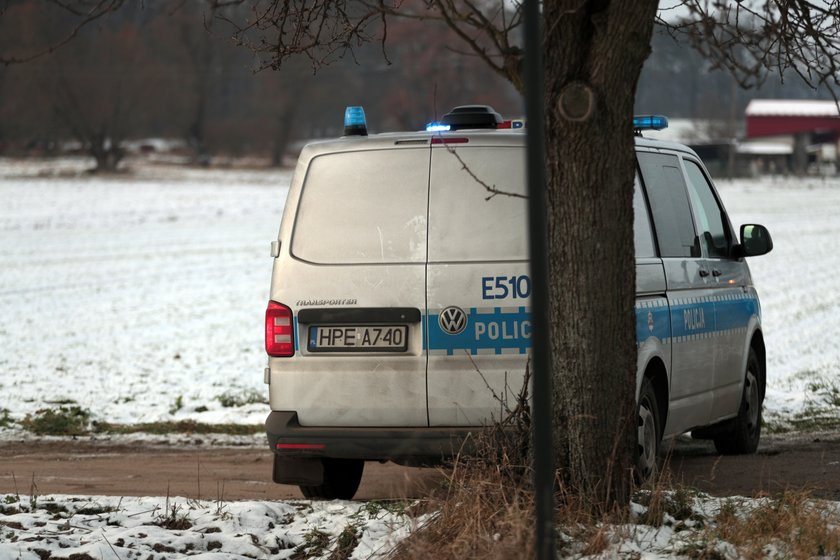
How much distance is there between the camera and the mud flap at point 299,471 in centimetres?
655

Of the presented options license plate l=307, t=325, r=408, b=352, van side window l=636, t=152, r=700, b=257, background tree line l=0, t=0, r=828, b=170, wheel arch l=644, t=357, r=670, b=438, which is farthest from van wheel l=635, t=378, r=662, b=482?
background tree line l=0, t=0, r=828, b=170

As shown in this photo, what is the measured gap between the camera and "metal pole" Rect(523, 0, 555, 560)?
343 centimetres

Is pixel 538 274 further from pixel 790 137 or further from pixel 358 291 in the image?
pixel 790 137

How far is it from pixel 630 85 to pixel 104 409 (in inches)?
271

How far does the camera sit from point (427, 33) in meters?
83.4

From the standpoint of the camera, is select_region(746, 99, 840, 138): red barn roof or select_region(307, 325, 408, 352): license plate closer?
select_region(307, 325, 408, 352): license plate

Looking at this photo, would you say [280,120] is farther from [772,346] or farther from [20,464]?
[20,464]

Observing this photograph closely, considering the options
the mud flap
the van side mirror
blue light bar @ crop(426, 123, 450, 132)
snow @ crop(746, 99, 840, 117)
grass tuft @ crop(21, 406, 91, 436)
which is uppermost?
snow @ crop(746, 99, 840, 117)

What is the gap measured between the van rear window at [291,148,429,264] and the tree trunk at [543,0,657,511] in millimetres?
1132

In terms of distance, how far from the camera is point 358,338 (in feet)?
20.7

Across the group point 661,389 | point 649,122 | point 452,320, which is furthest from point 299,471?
point 649,122

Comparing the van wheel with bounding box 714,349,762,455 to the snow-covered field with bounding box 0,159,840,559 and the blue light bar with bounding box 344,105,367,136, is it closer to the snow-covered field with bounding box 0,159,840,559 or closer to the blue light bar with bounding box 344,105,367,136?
the snow-covered field with bounding box 0,159,840,559

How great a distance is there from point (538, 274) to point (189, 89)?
269 feet

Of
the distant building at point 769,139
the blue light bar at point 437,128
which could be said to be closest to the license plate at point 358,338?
the blue light bar at point 437,128
